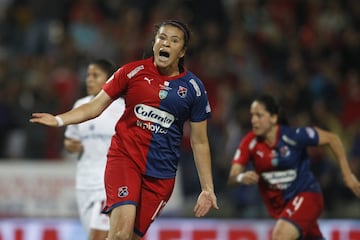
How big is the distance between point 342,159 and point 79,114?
9.39 ft

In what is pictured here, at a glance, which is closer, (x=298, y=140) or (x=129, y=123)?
(x=129, y=123)

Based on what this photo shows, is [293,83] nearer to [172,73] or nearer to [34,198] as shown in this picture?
[34,198]

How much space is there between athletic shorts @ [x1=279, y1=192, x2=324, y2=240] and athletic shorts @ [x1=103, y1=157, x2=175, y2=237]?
6.26 feet

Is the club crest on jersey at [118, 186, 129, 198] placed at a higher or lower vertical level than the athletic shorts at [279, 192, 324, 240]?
higher

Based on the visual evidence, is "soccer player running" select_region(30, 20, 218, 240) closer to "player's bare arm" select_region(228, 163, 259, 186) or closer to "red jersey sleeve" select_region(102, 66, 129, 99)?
"red jersey sleeve" select_region(102, 66, 129, 99)

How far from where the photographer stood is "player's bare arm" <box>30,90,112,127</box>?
6250 millimetres

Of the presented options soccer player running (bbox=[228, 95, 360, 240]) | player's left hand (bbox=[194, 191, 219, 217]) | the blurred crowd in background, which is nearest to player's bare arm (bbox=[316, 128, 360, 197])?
soccer player running (bbox=[228, 95, 360, 240])

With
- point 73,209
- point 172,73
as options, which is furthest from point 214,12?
point 172,73

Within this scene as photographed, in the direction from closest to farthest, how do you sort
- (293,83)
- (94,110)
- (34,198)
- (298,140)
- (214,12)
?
(94,110)
(298,140)
(34,198)
(293,83)
(214,12)

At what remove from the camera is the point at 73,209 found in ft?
39.7

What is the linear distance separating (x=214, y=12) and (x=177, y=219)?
439 cm

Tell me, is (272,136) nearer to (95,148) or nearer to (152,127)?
(95,148)

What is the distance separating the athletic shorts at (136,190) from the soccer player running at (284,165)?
161 centimetres

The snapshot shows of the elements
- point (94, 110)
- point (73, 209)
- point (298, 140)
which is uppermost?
point (94, 110)
